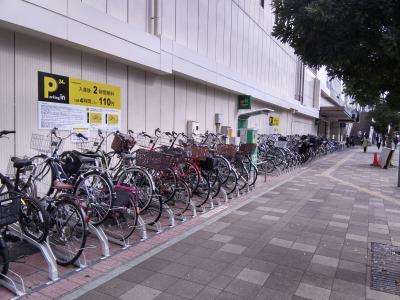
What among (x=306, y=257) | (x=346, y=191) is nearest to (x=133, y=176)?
(x=306, y=257)

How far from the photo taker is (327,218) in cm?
620

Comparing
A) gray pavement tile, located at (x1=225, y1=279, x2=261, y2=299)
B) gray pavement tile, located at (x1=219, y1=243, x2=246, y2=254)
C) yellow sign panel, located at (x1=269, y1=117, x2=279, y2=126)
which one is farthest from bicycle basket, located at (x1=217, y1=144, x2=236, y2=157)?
yellow sign panel, located at (x1=269, y1=117, x2=279, y2=126)

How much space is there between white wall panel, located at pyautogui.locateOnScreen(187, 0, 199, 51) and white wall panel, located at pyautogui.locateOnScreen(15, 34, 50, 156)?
15.8ft

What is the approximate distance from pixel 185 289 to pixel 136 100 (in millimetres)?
5209

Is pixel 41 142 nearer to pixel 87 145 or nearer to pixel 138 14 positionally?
pixel 87 145

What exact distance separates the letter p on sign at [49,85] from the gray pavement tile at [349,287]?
16.5 feet

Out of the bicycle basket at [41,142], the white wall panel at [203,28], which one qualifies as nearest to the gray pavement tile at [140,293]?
the bicycle basket at [41,142]

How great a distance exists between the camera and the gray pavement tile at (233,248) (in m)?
4.44

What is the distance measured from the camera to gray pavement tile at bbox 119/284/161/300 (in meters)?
3.24

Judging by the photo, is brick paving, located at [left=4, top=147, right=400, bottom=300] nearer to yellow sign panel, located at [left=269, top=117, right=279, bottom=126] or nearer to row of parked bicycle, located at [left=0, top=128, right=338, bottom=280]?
row of parked bicycle, located at [left=0, top=128, right=338, bottom=280]

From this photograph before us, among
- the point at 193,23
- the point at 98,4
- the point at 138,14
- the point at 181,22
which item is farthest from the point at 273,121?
the point at 98,4

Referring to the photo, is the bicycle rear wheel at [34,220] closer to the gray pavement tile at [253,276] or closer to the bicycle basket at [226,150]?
the gray pavement tile at [253,276]

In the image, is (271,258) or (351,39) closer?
(351,39)

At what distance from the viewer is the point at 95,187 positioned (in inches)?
174
